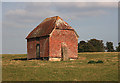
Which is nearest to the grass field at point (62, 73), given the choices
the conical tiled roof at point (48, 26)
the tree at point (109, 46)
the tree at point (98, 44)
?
the conical tiled roof at point (48, 26)

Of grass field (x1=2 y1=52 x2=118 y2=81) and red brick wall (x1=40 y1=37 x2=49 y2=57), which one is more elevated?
red brick wall (x1=40 y1=37 x2=49 y2=57)

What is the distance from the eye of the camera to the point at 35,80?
48.0 ft

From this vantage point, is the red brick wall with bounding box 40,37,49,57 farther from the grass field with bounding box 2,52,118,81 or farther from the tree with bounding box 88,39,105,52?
the tree with bounding box 88,39,105,52

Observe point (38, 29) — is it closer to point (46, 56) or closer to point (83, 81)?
point (46, 56)

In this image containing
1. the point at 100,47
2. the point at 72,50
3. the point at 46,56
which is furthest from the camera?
the point at 100,47

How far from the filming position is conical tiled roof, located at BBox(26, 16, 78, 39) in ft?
131

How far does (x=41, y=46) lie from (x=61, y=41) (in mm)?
4041

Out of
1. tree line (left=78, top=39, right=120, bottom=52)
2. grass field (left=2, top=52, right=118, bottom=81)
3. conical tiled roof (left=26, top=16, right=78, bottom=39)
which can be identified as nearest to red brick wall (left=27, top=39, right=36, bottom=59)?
conical tiled roof (left=26, top=16, right=78, bottom=39)

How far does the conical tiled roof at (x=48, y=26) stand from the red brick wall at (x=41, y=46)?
1.05 meters

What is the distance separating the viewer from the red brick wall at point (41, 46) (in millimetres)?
39447

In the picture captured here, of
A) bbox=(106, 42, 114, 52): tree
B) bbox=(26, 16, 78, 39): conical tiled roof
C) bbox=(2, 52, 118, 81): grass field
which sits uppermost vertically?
bbox=(26, 16, 78, 39): conical tiled roof

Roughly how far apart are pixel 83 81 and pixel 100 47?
90.8m

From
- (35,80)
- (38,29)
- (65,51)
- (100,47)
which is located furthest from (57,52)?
(100,47)

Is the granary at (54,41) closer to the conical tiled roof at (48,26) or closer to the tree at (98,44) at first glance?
the conical tiled roof at (48,26)
